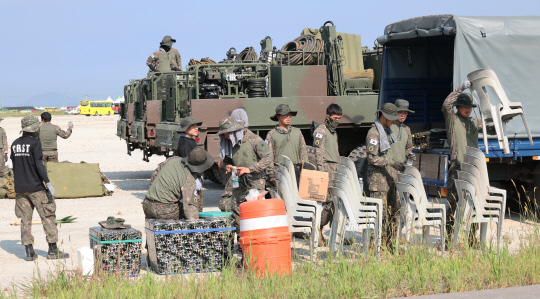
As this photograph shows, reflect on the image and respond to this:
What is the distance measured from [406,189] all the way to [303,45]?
6395mm

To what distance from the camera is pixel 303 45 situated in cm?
1275

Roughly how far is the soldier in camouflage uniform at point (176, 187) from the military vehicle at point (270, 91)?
431 cm

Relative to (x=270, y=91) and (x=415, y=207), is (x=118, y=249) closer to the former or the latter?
(x=415, y=207)

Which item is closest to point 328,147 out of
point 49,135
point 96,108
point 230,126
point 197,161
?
point 230,126

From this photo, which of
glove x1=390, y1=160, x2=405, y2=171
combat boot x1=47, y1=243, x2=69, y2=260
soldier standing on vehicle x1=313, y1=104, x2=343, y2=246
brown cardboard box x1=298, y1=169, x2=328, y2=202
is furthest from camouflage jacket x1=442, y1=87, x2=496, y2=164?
combat boot x1=47, y1=243, x2=69, y2=260

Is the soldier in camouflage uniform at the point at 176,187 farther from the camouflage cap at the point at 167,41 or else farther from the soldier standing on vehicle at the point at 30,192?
the camouflage cap at the point at 167,41

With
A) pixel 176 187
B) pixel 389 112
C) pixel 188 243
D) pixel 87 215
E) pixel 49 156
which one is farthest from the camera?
pixel 49 156

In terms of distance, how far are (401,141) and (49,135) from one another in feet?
26.2

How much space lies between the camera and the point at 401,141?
7305 millimetres

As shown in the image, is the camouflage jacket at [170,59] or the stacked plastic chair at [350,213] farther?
the camouflage jacket at [170,59]

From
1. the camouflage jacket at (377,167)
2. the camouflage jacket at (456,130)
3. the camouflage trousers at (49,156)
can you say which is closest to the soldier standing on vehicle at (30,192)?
the camouflage jacket at (377,167)

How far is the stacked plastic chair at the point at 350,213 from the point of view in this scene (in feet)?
21.9

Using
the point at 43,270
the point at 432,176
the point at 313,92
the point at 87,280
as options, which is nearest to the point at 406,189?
the point at 432,176

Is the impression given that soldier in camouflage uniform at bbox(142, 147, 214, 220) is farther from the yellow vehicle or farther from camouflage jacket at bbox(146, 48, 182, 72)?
the yellow vehicle
